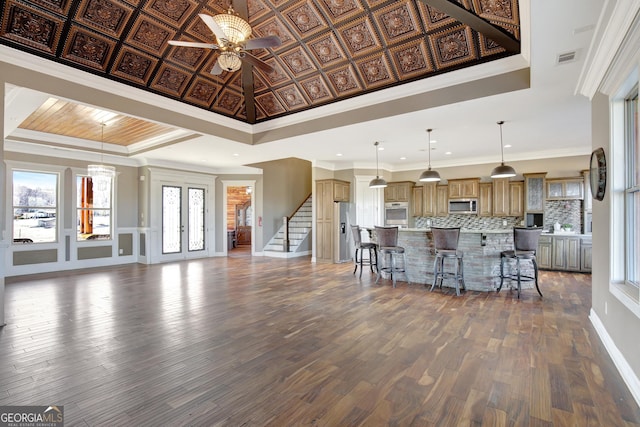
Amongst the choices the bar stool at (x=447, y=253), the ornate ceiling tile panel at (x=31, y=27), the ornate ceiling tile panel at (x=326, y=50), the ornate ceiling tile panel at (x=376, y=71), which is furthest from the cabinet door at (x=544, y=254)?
the ornate ceiling tile panel at (x=31, y=27)

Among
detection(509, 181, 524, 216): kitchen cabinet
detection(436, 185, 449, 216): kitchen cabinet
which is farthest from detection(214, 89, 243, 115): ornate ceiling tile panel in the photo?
detection(509, 181, 524, 216): kitchen cabinet

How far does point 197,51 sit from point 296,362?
186 inches

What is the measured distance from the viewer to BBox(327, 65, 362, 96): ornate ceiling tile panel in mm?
4852

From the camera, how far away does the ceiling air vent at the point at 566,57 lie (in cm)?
295

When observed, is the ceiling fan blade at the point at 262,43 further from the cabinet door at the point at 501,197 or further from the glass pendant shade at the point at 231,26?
the cabinet door at the point at 501,197

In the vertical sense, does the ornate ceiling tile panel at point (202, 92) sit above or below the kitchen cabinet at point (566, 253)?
above

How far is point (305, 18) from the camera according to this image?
170 inches

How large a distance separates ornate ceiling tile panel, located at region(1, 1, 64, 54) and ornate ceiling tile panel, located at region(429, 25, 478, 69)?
471cm

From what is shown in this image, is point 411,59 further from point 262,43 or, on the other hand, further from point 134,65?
point 134,65

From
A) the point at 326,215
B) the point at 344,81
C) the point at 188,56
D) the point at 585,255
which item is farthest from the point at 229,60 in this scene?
the point at 585,255

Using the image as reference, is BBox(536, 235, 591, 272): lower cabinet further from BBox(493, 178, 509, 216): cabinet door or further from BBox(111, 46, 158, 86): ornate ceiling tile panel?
BBox(111, 46, 158, 86): ornate ceiling tile panel

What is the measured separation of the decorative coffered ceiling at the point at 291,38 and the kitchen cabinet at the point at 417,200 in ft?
15.0

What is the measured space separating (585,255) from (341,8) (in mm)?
6970

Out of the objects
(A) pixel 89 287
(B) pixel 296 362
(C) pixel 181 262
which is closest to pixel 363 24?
(B) pixel 296 362
